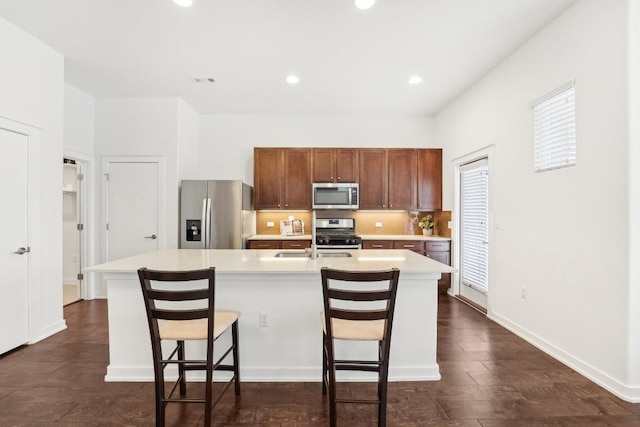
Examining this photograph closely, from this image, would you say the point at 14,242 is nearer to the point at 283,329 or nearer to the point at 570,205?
the point at 283,329

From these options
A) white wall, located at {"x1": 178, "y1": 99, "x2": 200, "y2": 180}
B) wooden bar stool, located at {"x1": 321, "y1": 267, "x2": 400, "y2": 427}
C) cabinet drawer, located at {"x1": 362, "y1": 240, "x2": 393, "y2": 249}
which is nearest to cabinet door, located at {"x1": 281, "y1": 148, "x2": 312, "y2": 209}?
cabinet drawer, located at {"x1": 362, "y1": 240, "x2": 393, "y2": 249}

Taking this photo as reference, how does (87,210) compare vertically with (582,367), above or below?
above

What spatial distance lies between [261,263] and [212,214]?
2.39m

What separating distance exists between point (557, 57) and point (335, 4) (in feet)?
6.54

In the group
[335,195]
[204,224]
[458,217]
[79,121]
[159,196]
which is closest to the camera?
[79,121]

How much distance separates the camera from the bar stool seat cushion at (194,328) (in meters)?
1.96

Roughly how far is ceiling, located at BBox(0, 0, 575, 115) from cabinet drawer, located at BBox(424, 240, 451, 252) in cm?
216

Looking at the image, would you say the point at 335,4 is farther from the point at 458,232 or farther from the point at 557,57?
the point at 458,232

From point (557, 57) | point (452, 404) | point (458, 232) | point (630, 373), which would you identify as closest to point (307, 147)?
point (458, 232)

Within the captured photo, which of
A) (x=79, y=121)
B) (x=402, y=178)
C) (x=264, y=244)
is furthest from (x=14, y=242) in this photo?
(x=402, y=178)

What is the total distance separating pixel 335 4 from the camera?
8.55 feet

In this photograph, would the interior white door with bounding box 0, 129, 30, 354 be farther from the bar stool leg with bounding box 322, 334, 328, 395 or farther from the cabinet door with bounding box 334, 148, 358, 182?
the cabinet door with bounding box 334, 148, 358, 182

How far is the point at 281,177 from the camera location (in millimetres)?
5266

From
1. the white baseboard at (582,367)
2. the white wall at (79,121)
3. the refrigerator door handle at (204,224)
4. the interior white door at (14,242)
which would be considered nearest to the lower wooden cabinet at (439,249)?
the white baseboard at (582,367)
